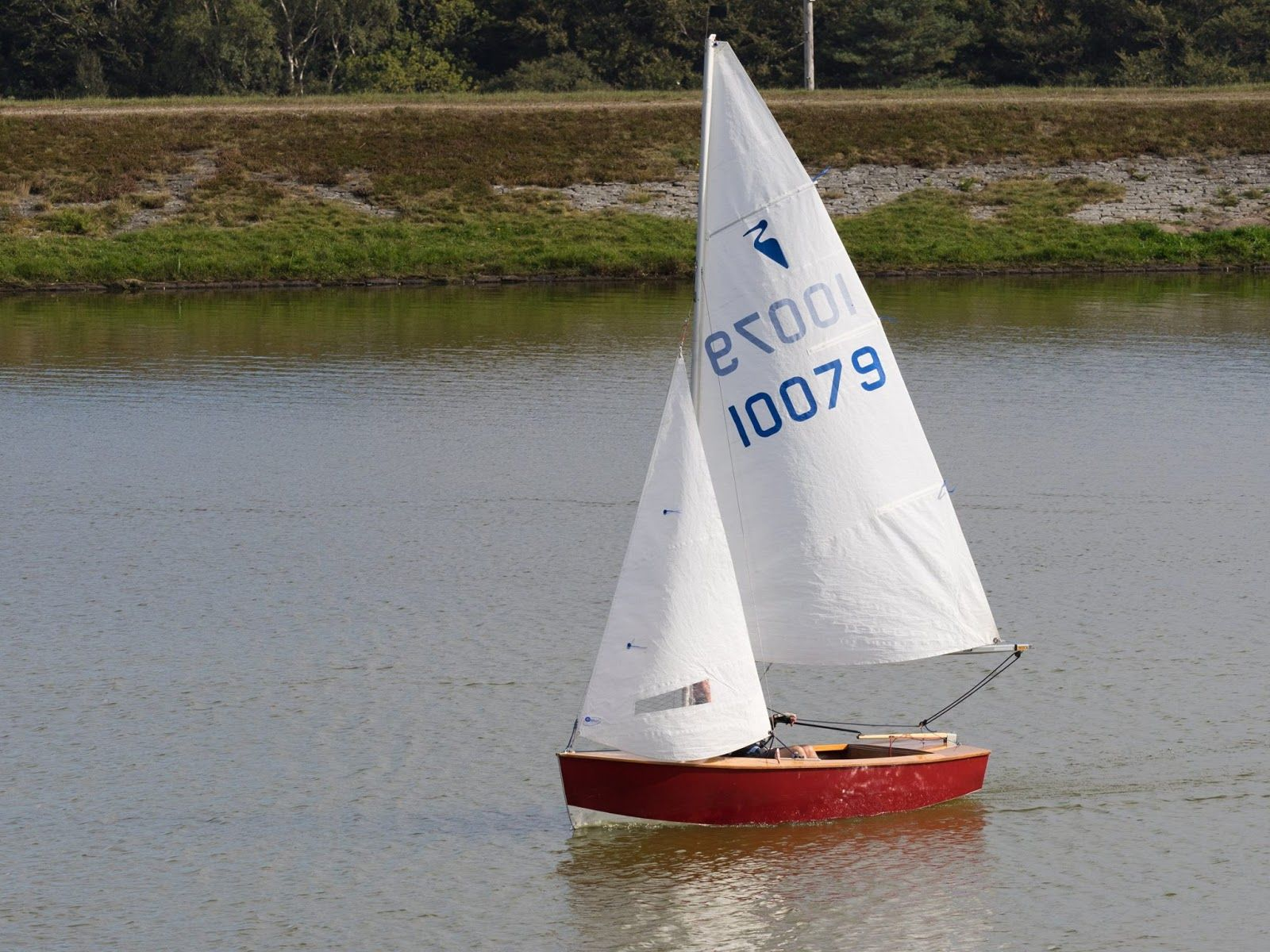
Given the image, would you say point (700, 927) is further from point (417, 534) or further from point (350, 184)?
point (350, 184)

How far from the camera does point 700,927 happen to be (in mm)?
14930

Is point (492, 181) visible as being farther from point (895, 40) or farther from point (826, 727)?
point (826, 727)

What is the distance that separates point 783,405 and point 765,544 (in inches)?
51.0

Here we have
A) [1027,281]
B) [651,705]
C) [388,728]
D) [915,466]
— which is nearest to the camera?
[651,705]

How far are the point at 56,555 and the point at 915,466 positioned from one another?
1456 centimetres

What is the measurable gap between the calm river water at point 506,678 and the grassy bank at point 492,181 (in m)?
19.9

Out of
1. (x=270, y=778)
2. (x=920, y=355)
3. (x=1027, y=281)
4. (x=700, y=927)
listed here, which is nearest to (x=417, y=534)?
(x=270, y=778)

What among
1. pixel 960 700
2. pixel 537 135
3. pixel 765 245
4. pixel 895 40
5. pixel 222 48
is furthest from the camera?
pixel 222 48

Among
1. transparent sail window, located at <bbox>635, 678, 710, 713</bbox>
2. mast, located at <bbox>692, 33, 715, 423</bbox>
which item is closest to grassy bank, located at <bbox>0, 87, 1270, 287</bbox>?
mast, located at <bbox>692, 33, 715, 423</bbox>

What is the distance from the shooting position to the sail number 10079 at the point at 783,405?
16.6 meters

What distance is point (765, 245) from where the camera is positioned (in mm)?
16328

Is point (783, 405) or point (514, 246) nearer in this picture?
point (783, 405)

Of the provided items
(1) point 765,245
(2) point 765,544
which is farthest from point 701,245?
(2) point 765,544

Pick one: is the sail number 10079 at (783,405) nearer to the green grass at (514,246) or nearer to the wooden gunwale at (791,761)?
the wooden gunwale at (791,761)
